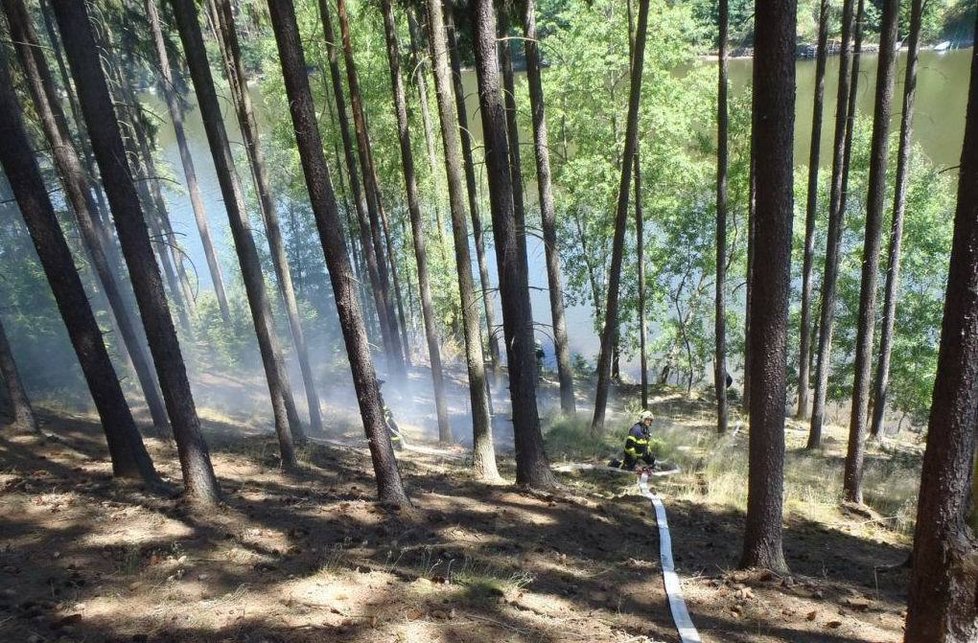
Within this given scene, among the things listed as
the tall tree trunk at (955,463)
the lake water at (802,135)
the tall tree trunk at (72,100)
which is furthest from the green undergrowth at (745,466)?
the tall tree trunk at (72,100)

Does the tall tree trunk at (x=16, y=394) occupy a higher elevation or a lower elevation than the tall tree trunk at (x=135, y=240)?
lower

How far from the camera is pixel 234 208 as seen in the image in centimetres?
965

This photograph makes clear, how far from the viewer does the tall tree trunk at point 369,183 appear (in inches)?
483

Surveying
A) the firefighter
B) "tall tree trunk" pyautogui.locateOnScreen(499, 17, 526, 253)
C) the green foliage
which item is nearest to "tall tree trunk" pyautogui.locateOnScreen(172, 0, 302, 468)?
"tall tree trunk" pyautogui.locateOnScreen(499, 17, 526, 253)

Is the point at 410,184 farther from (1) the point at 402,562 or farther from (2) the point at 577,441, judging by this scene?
(1) the point at 402,562

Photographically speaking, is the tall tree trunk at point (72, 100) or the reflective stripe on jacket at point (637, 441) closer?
the reflective stripe on jacket at point (637, 441)

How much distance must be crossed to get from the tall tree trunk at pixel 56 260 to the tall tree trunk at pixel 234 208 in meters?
2.22

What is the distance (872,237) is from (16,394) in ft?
49.8

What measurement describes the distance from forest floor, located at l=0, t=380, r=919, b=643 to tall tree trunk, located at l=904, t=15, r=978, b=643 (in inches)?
49.2

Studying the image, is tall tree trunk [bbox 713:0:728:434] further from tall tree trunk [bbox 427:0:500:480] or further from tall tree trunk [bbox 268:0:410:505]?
tall tree trunk [bbox 268:0:410:505]

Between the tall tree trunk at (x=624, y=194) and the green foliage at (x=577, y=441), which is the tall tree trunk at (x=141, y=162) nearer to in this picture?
the green foliage at (x=577, y=441)

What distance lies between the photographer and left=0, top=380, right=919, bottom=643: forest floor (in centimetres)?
487

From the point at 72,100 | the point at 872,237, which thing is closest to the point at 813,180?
the point at 872,237

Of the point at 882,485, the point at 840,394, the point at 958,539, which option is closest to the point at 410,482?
the point at 958,539
